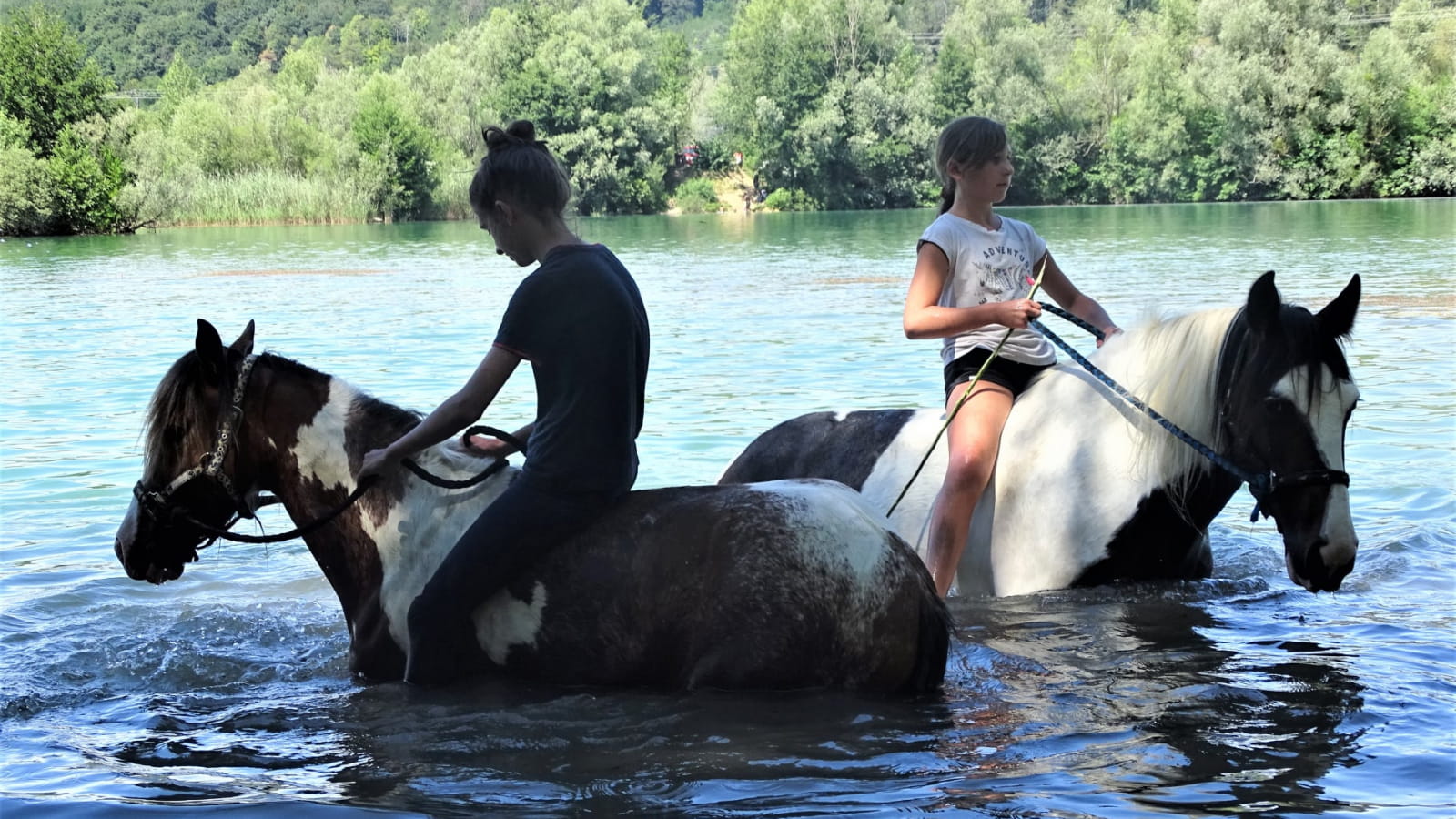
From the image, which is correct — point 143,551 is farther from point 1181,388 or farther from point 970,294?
point 1181,388

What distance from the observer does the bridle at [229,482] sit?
A: 4.99m

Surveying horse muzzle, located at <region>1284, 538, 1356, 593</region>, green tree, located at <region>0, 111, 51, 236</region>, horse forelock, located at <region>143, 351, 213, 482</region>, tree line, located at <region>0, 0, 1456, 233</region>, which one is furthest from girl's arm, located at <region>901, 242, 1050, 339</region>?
tree line, located at <region>0, 0, 1456, 233</region>

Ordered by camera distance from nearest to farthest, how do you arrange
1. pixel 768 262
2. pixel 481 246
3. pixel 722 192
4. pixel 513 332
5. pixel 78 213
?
pixel 513 332
pixel 768 262
pixel 481 246
pixel 78 213
pixel 722 192

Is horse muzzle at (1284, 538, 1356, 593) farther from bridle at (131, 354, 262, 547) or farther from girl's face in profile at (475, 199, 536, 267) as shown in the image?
bridle at (131, 354, 262, 547)

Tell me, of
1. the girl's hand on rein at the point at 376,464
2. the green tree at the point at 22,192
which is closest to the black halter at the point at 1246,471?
the girl's hand on rein at the point at 376,464

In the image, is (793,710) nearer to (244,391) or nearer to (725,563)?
(725,563)

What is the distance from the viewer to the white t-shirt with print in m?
6.08

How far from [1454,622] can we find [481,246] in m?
42.1

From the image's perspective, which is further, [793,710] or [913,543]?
[913,543]

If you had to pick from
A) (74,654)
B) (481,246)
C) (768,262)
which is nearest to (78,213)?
(481,246)

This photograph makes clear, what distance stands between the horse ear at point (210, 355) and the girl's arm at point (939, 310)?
266cm

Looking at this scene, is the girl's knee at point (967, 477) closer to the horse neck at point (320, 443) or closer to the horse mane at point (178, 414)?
the horse neck at point (320, 443)

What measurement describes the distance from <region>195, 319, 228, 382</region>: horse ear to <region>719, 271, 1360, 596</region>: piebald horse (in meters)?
2.93

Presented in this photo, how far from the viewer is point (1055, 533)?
6031mm
